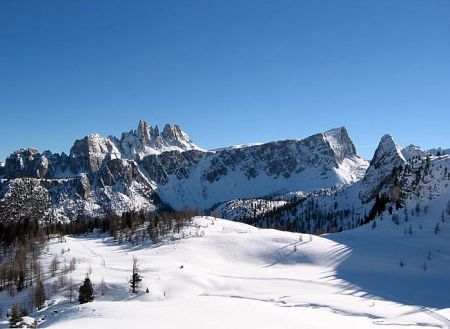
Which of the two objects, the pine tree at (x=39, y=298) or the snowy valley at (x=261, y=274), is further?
the pine tree at (x=39, y=298)

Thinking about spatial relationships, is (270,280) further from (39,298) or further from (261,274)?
(39,298)

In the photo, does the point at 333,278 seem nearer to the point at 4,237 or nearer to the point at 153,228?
the point at 153,228

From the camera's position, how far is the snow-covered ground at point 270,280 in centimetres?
3334

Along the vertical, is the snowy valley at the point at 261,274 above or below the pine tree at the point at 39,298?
above

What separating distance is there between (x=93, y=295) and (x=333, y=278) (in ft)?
112

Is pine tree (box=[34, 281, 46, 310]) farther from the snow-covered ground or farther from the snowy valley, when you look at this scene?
the snow-covered ground

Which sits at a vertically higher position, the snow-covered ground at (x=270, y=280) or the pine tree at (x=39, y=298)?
the snow-covered ground at (x=270, y=280)

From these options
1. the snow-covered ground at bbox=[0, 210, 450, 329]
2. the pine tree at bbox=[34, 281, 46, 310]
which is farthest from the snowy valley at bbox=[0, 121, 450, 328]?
the pine tree at bbox=[34, 281, 46, 310]

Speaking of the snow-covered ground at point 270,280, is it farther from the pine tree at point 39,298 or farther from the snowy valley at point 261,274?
the pine tree at point 39,298

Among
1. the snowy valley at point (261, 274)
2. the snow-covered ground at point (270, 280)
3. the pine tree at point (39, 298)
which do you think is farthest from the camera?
the pine tree at point (39, 298)

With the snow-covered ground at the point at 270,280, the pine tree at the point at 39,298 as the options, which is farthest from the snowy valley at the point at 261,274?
the pine tree at the point at 39,298

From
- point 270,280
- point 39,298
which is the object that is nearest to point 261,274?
point 270,280

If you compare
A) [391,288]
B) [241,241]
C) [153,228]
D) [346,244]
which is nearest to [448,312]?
[391,288]

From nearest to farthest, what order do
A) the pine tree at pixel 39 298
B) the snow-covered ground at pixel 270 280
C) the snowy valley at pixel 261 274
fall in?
the snow-covered ground at pixel 270 280, the snowy valley at pixel 261 274, the pine tree at pixel 39 298
